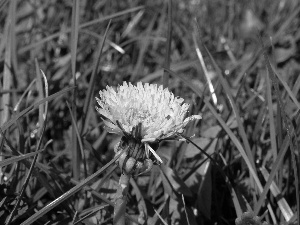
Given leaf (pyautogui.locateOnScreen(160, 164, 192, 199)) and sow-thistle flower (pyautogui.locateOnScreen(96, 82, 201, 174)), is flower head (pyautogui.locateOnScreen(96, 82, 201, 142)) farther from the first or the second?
leaf (pyautogui.locateOnScreen(160, 164, 192, 199))

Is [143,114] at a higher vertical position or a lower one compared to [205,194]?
higher

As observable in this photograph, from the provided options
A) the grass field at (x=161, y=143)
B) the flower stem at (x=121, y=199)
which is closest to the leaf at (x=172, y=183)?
the grass field at (x=161, y=143)

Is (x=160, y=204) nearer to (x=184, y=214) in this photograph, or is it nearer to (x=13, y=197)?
(x=184, y=214)

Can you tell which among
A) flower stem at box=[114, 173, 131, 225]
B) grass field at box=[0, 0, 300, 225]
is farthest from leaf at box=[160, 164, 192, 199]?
flower stem at box=[114, 173, 131, 225]

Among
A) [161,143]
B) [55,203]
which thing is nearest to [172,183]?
[161,143]

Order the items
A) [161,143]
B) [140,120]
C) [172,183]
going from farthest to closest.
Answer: [161,143], [172,183], [140,120]

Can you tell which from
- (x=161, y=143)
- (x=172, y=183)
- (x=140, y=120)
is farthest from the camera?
(x=161, y=143)

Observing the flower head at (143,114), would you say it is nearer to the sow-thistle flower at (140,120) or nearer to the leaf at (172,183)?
the sow-thistle flower at (140,120)

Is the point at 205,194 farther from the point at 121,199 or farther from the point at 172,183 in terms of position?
the point at 121,199
